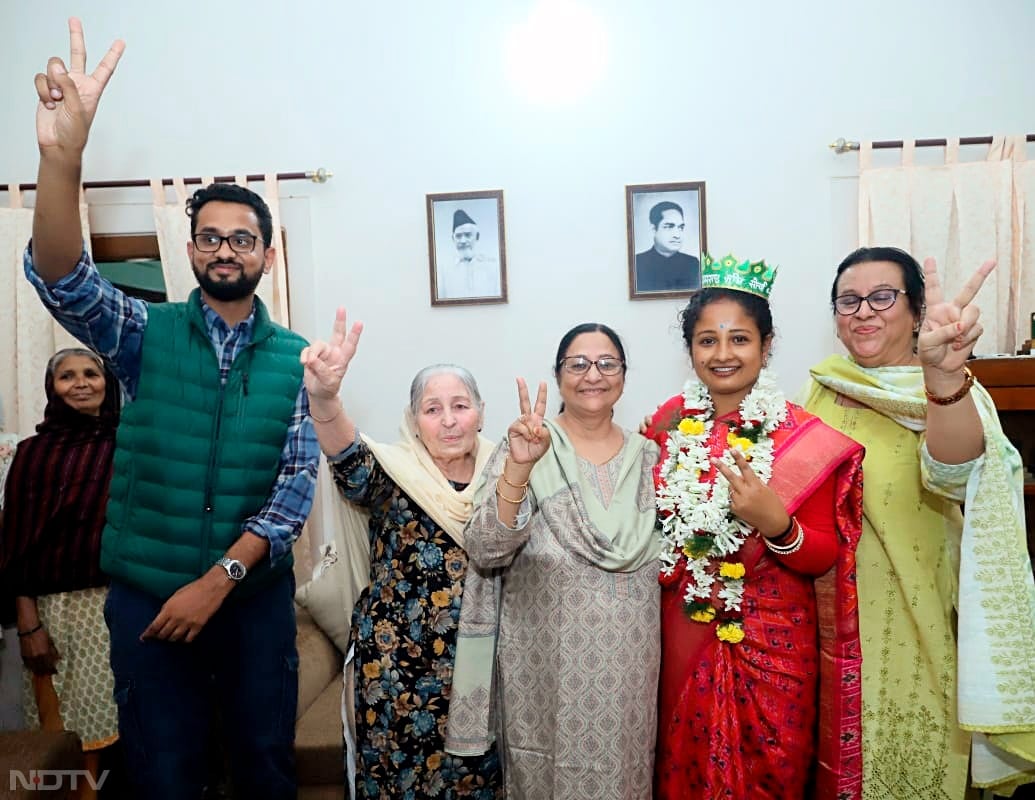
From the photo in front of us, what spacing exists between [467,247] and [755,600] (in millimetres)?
2160

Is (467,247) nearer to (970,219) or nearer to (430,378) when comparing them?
(430,378)

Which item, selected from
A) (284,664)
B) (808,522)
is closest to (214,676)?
(284,664)

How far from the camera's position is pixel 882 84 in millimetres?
3330

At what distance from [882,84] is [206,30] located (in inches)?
121

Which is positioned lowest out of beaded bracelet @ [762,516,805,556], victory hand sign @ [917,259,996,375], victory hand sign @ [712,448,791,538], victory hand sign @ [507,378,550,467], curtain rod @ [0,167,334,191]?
beaded bracelet @ [762,516,805,556]

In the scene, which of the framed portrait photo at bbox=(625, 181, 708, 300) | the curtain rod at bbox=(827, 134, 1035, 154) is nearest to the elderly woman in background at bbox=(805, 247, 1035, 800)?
the framed portrait photo at bbox=(625, 181, 708, 300)

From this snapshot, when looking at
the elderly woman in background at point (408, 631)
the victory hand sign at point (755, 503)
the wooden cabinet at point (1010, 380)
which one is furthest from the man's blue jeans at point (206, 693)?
the wooden cabinet at point (1010, 380)

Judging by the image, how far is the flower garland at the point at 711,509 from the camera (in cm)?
179

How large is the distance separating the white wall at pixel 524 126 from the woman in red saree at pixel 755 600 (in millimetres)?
1611

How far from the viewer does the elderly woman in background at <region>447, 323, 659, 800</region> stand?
1.75 m

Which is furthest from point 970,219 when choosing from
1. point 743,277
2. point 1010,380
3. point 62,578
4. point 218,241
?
point 62,578

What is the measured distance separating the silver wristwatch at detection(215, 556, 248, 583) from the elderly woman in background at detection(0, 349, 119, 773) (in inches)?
44.9

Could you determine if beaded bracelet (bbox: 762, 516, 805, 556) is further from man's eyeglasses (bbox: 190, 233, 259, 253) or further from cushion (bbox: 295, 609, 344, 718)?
cushion (bbox: 295, 609, 344, 718)

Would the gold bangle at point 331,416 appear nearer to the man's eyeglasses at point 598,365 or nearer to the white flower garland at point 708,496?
the man's eyeglasses at point 598,365
